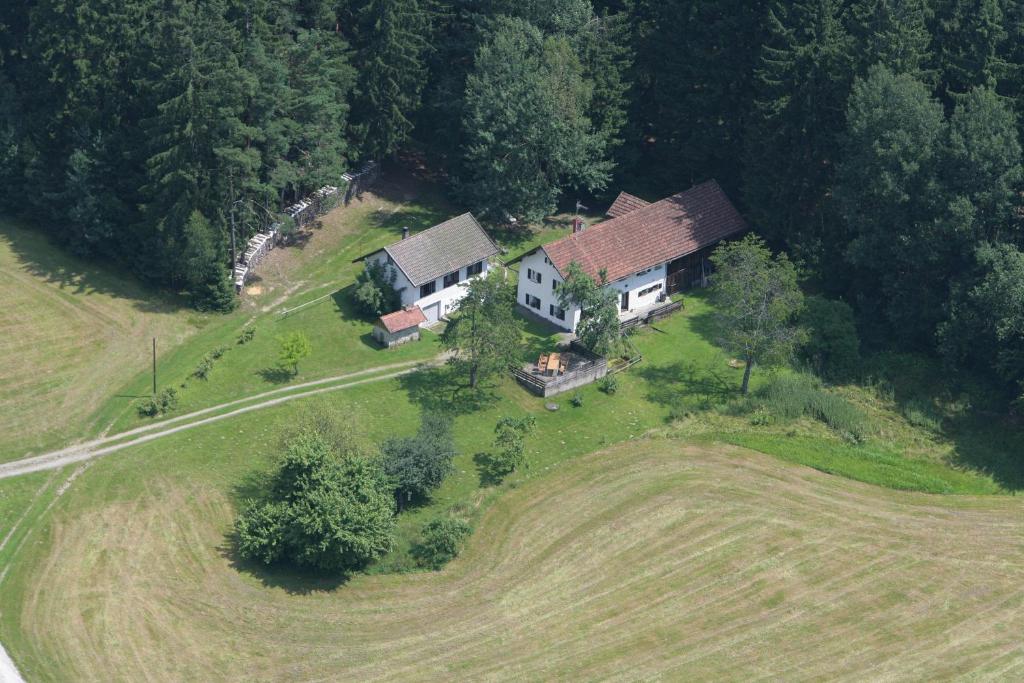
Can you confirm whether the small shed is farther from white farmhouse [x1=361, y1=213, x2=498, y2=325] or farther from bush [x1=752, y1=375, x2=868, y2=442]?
bush [x1=752, y1=375, x2=868, y2=442]

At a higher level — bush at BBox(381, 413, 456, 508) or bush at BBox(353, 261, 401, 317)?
bush at BBox(353, 261, 401, 317)

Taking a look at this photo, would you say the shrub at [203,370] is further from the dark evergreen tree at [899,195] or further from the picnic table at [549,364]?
the dark evergreen tree at [899,195]

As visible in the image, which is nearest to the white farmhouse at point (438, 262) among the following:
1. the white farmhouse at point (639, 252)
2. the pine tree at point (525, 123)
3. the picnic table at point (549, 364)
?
the white farmhouse at point (639, 252)

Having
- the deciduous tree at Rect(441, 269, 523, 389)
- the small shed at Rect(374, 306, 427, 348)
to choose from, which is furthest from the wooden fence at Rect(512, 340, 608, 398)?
the small shed at Rect(374, 306, 427, 348)

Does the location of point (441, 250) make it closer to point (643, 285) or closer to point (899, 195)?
point (643, 285)

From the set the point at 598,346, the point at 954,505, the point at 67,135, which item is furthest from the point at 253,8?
the point at 954,505

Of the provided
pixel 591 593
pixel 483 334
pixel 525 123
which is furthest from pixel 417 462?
pixel 525 123

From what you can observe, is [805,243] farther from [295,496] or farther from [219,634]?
[219,634]
